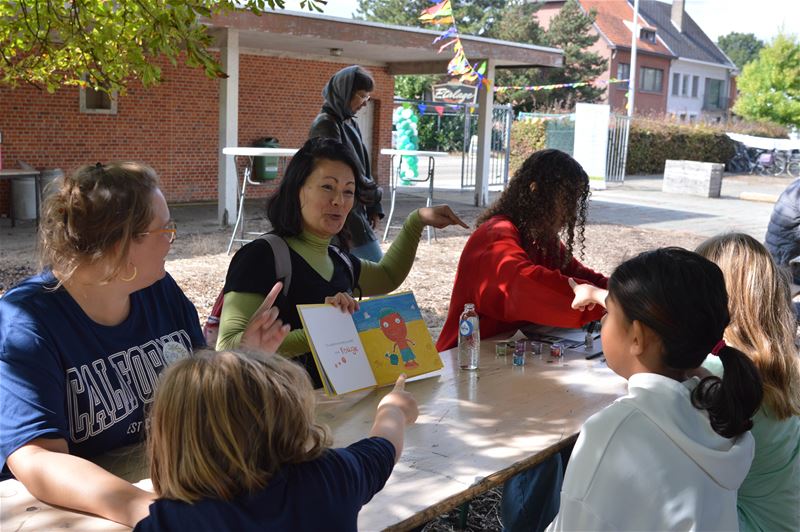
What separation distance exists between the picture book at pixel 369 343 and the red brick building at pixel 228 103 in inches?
406

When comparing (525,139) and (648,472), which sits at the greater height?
(525,139)

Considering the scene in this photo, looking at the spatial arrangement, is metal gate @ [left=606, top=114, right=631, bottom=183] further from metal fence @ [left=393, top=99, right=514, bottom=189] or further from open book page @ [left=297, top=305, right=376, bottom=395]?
open book page @ [left=297, top=305, right=376, bottom=395]

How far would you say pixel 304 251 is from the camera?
2941 millimetres

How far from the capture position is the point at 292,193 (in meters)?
2.97

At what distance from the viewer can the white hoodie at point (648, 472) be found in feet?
5.41

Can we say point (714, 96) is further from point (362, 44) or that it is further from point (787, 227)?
point (787, 227)

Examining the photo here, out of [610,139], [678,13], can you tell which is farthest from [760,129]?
[678,13]

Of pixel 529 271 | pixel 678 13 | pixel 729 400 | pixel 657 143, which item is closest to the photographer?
pixel 729 400

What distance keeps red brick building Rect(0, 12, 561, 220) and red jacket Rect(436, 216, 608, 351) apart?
9.73 metres

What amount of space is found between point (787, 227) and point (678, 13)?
60016mm

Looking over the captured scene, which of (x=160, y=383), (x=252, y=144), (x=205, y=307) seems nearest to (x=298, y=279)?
(x=160, y=383)

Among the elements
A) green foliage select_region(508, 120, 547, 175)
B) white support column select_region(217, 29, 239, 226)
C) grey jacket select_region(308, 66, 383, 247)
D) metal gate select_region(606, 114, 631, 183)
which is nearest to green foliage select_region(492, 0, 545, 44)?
green foliage select_region(508, 120, 547, 175)

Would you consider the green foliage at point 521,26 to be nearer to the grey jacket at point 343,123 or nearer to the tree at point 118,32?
the grey jacket at point 343,123

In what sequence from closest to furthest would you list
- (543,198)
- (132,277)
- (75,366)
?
(75,366) < (132,277) < (543,198)
